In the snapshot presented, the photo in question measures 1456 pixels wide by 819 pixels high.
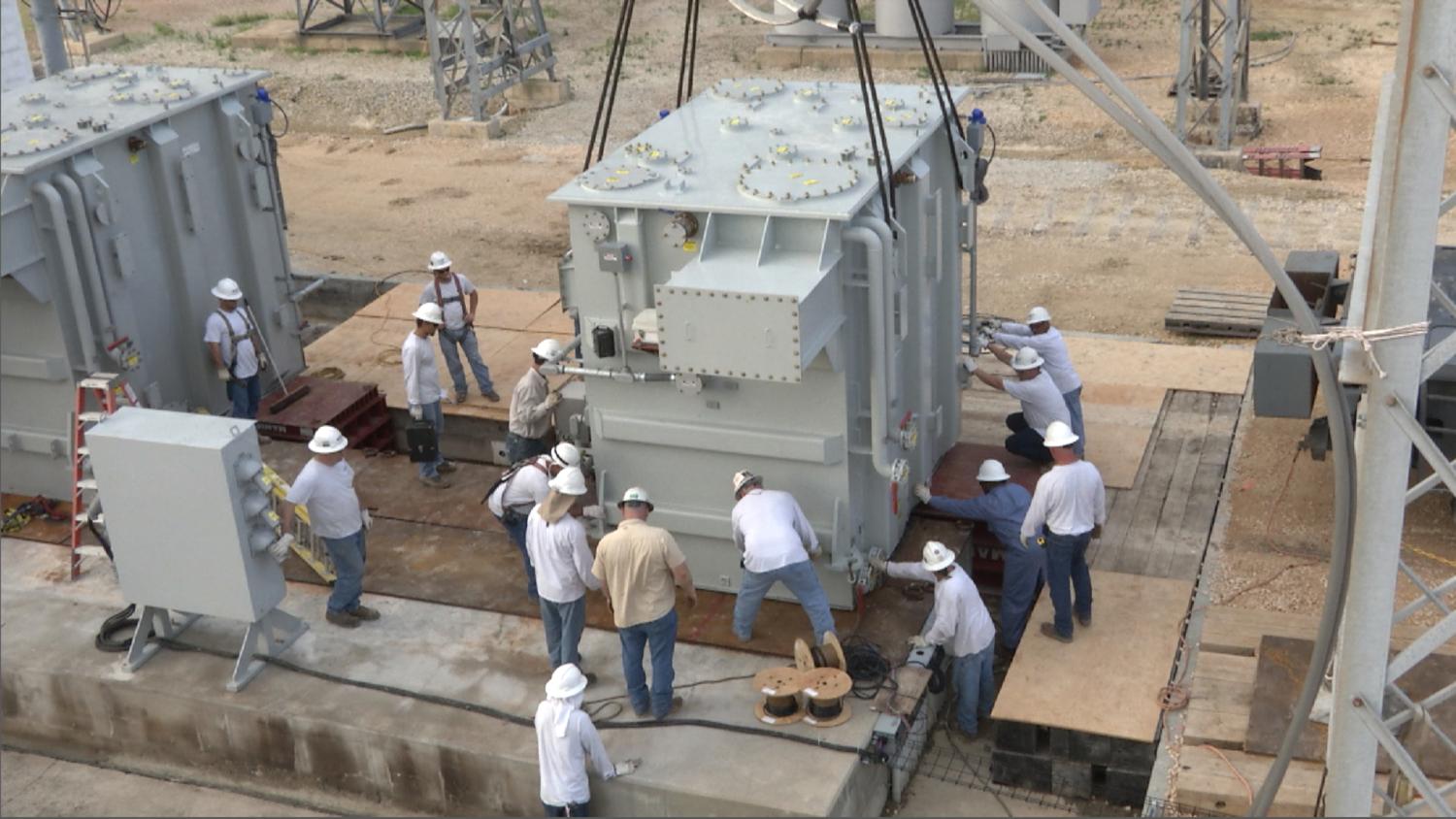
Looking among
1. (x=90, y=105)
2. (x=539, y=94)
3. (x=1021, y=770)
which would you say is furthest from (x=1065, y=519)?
(x=539, y=94)

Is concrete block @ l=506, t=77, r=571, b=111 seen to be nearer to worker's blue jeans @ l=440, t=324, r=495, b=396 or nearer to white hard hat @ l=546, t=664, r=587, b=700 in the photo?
worker's blue jeans @ l=440, t=324, r=495, b=396

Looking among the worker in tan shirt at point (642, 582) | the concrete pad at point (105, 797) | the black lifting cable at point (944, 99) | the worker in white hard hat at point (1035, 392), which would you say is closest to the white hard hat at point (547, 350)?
the worker in tan shirt at point (642, 582)

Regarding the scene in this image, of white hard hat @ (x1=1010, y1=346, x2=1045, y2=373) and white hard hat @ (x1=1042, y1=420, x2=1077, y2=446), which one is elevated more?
white hard hat @ (x1=1042, y1=420, x2=1077, y2=446)

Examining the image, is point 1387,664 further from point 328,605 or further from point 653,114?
point 653,114

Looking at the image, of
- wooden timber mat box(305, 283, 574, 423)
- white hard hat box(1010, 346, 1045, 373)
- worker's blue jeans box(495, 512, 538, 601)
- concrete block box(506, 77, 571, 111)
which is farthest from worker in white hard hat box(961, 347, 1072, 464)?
concrete block box(506, 77, 571, 111)

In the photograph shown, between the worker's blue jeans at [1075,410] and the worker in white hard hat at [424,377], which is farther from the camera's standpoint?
the worker in white hard hat at [424,377]

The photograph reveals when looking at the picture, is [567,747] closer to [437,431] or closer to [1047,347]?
[437,431]

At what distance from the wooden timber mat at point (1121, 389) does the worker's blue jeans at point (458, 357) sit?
401 cm

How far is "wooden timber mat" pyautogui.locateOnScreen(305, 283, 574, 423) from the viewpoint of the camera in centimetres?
1382

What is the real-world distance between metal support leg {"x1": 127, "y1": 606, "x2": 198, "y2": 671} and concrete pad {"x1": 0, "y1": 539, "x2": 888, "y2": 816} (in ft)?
0.31

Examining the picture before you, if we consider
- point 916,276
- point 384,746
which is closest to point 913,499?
point 916,276

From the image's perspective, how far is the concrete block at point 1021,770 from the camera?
31.2ft

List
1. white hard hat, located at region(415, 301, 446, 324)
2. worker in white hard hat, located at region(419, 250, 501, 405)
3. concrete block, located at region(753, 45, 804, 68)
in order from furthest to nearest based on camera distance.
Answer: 1. concrete block, located at region(753, 45, 804, 68)
2. worker in white hard hat, located at region(419, 250, 501, 405)
3. white hard hat, located at region(415, 301, 446, 324)

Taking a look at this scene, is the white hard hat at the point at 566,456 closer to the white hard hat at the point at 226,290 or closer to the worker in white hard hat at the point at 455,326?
the worker in white hard hat at the point at 455,326
